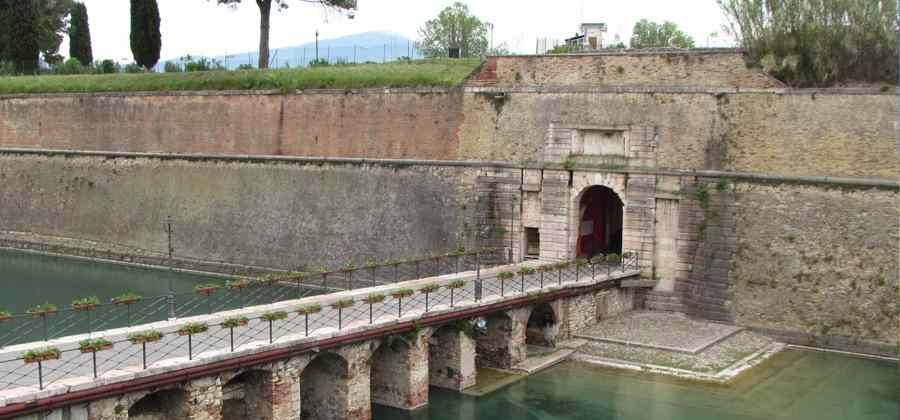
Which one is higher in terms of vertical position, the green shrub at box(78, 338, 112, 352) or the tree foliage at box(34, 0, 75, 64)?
the tree foliage at box(34, 0, 75, 64)

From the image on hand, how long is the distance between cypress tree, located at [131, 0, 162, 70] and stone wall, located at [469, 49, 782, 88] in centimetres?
1667

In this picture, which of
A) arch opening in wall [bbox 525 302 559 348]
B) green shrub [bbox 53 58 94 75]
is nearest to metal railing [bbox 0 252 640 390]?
arch opening in wall [bbox 525 302 559 348]

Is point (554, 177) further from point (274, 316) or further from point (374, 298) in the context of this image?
point (274, 316)

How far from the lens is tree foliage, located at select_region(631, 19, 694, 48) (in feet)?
183

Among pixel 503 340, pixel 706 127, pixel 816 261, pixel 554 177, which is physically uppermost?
pixel 706 127

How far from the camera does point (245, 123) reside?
30.1m

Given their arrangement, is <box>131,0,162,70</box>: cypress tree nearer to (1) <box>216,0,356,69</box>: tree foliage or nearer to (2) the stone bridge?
(1) <box>216,0,356,69</box>: tree foliage

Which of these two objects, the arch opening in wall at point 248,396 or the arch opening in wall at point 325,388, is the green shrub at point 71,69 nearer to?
the arch opening in wall at point 325,388

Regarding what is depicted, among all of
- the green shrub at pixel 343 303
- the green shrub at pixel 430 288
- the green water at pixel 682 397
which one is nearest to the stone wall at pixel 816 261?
the green water at pixel 682 397

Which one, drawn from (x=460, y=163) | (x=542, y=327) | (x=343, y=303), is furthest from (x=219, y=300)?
(x=343, y=303)

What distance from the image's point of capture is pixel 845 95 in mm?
20953

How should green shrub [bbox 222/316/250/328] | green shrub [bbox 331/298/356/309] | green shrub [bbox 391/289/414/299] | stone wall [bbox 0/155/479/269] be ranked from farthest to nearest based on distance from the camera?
stone wall [bbox 0/155/479/269], green shrub [bbox 391/289/414/299], green shrub [bbox 331/298/356/309], green shrub [bbox 222/316/250/328]

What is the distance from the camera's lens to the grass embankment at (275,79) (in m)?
27.1

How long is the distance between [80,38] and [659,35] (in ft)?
103
